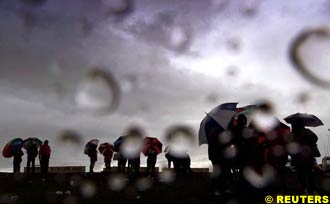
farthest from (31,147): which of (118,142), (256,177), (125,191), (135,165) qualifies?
(256,177)

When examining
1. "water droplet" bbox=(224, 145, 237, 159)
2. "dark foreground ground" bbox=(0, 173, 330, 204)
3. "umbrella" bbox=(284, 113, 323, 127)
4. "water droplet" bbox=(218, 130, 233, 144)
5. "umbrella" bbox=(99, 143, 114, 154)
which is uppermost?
"umbrella" bbox=(284, 113, 323, 127)

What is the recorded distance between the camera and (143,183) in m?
14.8

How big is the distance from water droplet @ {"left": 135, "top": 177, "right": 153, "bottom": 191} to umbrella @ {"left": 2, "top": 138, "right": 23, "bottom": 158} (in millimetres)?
6233

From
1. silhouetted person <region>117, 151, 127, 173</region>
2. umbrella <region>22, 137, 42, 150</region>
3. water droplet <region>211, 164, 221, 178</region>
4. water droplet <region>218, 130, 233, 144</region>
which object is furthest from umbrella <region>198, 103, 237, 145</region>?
umbrella <region>22, 137, 42, 150</region>

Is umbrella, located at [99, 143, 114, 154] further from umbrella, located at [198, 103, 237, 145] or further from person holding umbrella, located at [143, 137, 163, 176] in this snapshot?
umbrella, located at [198, 103, 237, 145]

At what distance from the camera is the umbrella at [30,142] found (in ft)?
63.9

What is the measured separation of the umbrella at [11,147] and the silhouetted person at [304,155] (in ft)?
39.6

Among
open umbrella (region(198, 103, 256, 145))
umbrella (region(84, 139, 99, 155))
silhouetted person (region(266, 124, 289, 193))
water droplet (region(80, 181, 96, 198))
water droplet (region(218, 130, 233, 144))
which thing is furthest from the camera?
umbrella (region(84, 139, 99, 155))

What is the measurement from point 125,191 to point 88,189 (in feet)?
3.88

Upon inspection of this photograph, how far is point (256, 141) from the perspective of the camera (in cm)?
988

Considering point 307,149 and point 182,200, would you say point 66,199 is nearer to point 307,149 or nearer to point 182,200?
point 182,200

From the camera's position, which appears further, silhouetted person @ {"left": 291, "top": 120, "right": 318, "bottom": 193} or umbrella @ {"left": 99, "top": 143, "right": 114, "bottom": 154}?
umbrella @ {"left": 99, "top": 143, "right": 114, "bottom": 154}

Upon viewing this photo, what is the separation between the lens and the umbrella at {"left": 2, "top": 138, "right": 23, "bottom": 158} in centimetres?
1945

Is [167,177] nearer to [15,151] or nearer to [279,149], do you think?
[279,149]
